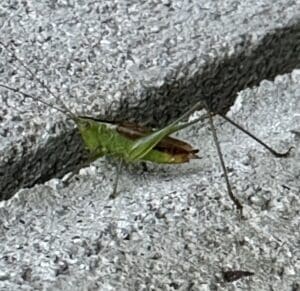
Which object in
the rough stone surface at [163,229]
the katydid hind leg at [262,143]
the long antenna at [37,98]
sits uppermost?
the long antenna at [37,98]

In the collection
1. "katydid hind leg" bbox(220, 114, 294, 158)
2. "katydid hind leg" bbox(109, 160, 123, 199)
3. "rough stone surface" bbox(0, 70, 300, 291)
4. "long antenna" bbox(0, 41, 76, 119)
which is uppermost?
"long antenna" bbox(0, 41, 76, 119)

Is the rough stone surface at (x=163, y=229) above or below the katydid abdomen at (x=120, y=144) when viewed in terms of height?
below

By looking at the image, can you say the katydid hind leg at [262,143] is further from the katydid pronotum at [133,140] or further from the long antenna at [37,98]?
the long antenna at [37,98]

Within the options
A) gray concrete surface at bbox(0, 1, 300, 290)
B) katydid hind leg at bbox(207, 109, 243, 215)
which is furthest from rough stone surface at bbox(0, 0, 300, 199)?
katydid hind leg at bbox(207, 109, 243, 215)

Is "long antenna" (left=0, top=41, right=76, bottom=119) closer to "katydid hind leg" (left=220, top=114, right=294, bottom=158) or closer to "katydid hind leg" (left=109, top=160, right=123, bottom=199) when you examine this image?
"katydid hind leg" (left=109, top=160, right=123, bottom=199)

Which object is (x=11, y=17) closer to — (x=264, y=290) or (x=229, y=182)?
(x=229, y=182)

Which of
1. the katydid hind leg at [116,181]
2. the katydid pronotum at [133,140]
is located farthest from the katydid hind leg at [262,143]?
the katydid hind leg at [116,181]

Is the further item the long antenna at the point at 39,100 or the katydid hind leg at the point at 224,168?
the long antenna at the point at 39,100

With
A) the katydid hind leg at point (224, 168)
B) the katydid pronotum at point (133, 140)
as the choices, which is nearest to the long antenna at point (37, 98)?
the katydid pronotum at point (133, 140)
